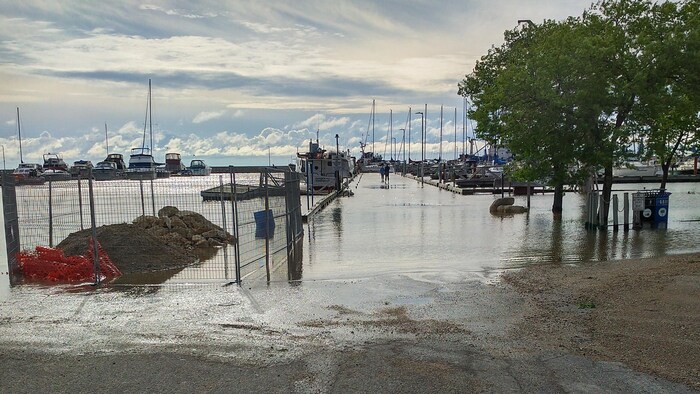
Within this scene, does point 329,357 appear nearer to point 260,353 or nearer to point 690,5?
point 260,353

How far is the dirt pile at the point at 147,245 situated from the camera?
37.8 ft

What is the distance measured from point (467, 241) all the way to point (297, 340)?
32.1ft

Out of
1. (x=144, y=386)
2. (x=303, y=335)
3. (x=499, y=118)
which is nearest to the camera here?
(x=144, y=386)

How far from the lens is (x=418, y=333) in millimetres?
6613

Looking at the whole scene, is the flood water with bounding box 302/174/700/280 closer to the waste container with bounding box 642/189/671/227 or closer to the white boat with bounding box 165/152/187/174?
the waste container with bounding box 642/189/671/227

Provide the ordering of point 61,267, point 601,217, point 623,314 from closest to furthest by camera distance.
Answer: point 623,314, point 61,267, point 601,217

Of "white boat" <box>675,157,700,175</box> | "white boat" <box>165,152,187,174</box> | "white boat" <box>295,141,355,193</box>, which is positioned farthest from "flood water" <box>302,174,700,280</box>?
"white boat" <box>165,152,187,174</box>

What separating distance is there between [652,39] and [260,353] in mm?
16288

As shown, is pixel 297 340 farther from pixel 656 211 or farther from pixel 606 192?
pixel 606 192

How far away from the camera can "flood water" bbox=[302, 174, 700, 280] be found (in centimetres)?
1201

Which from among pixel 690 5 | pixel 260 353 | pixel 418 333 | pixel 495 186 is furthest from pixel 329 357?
pixel 495 186

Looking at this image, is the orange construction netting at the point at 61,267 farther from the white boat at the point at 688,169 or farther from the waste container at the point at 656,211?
the white boat at the point at 688,169

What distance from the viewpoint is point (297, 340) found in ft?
21.0

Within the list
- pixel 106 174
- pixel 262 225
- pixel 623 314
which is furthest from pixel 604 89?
pixel 106 174
